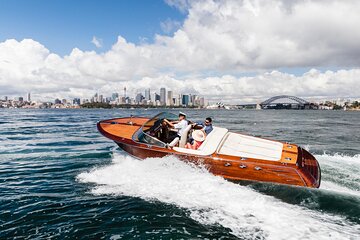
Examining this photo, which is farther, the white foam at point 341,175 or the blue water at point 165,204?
the white foam at point 341,175

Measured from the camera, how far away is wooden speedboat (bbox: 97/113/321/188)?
8609 millimetres

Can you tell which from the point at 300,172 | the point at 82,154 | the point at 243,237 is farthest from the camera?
the point at 82,154

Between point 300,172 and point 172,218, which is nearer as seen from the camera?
point 172,218

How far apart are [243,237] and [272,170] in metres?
3.28

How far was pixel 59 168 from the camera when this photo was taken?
1210 cm

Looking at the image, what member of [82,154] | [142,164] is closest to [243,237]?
[142,164]

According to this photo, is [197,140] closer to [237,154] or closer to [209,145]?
[209,145]

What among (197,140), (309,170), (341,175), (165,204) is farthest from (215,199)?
(341,175)

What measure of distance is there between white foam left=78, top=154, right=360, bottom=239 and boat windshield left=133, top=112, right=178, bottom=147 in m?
0.66

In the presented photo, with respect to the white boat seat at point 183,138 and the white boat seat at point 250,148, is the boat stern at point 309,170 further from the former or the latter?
the white boat seat at point 183,138

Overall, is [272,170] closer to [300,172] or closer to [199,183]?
[300,172]

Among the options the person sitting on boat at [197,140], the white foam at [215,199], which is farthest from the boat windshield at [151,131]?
the person sitting on boat at [197,140]

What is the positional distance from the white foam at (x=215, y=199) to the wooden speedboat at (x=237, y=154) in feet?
1.23

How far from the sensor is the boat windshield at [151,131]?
1054cm
